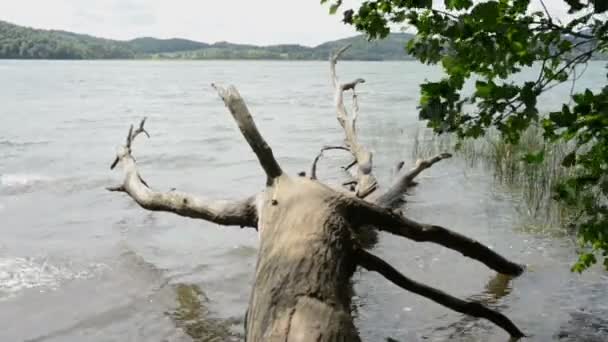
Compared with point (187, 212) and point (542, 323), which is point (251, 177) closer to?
point (187, 212)

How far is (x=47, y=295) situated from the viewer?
20.3 ft

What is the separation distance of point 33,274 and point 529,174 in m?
7.16

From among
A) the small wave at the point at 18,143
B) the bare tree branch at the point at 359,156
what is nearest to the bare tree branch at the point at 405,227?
the bare tree branch at the point at 359,156

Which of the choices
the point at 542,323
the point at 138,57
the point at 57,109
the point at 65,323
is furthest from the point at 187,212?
the point at 138,57

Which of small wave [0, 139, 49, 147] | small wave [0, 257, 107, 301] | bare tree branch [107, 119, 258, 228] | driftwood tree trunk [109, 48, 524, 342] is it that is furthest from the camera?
small wave [0, 139, 49, 147]

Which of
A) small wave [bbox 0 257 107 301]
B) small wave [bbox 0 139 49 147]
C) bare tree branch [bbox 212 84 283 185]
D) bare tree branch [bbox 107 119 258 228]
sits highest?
bare tree branch [bbox 212 84 283 185]

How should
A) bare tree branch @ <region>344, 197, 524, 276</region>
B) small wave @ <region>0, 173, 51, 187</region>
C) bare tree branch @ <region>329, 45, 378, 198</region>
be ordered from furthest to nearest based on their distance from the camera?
1. small wave @ <region>0, 173, 51, 187</region>
2. bare tree branch @ <region>329, 45, 378, 198</region>
3. bare tree branch @ <region>344, 197, 524, 276</region>

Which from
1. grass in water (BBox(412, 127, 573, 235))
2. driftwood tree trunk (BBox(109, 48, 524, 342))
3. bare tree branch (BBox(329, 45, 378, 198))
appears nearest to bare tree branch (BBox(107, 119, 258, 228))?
driftwood tree trunk (BBox(109, 48, 524, 342))

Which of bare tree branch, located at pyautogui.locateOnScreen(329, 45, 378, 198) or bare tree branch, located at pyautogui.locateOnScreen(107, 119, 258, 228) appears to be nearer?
bare tree branch, located at pyautogui.locateOnScreen(107, 119, 258, 228)

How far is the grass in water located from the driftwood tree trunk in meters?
2.08

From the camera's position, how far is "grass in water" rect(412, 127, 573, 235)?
27.4 ft

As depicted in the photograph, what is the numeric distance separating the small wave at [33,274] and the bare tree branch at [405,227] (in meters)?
3.50

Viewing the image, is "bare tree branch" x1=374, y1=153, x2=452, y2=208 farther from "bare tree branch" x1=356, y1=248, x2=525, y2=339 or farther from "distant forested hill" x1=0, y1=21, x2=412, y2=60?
"distant forested hill" x1=0, y1=21, x2=412, y2=60

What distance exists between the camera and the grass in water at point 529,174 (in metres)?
8.35
